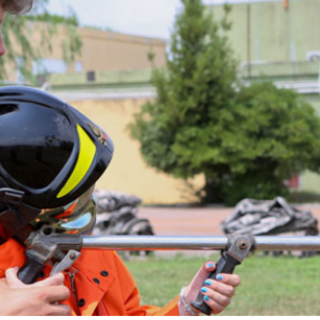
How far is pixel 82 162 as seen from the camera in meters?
1.82

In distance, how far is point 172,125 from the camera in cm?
1969

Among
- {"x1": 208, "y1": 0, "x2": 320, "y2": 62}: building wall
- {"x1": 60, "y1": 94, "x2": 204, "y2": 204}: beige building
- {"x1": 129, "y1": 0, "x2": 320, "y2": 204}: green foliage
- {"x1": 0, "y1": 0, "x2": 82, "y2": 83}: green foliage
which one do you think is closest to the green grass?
{"x1": 0, "y1": 0, "x2": 82, "y2": 83}: green foliage

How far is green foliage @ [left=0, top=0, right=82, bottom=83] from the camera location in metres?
14.4

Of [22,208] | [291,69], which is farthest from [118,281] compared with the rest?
[291,69]

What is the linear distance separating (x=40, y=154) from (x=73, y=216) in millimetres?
280

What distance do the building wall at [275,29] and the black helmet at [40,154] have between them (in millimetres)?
24480

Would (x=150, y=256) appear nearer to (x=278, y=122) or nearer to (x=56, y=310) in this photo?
(x=56, y=310)

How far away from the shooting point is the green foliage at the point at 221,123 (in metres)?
18.9

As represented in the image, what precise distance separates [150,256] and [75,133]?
7.01 metres

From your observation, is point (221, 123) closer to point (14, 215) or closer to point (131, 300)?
point (131, 300)

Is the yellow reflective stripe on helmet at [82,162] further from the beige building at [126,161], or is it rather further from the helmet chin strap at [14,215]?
the beige building at [126,161]

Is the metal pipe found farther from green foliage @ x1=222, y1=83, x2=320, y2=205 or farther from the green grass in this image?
green foliage @ x1=222, y1=83, x2=320, y2=205

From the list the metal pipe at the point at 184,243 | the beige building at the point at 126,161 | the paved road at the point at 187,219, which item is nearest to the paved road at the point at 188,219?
the paved road at the point at 187,219

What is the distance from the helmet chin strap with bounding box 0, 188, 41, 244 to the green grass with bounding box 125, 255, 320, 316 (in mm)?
3785
